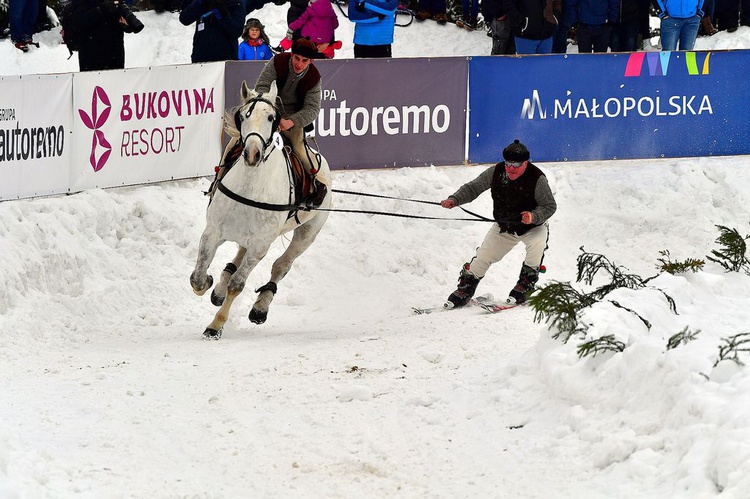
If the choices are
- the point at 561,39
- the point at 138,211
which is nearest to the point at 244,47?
the point at 138,211

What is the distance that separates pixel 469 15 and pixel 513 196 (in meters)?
9.40

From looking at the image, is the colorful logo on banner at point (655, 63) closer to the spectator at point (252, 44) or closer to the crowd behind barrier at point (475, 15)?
the crowd behind barrier at point (475, 15)

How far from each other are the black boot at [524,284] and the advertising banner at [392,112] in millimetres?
3780

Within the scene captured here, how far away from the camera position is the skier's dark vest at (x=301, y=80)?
11.1 metres

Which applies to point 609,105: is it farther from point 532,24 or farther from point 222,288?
point 222,288

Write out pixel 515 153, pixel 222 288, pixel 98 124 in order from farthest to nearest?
pixel 98 124 < pixel 515 153 < pixel 222 288

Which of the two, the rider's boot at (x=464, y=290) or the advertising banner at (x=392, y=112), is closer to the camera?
the rider's boot at (x=464, y=290)

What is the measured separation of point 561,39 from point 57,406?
12.0 meters

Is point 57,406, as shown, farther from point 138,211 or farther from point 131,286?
point 138,211

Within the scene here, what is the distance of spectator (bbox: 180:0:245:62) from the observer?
588 inches

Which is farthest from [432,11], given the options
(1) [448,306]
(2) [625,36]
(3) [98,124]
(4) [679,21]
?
(1) [448,306]

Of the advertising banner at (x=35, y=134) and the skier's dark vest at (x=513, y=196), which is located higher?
the advertising banner at (x=35, y=134)

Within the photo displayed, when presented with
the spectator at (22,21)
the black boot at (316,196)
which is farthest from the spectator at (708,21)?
the spectator at (22,21)

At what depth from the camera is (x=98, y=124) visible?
12781mm
